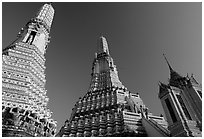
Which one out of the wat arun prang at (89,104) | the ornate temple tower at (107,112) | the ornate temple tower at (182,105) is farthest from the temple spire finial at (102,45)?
the ornate temple tower at (182,105)

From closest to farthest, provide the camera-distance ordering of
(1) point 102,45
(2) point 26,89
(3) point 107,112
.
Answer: (2) point 26,89, (3) point 107,112, (1) point 102,45

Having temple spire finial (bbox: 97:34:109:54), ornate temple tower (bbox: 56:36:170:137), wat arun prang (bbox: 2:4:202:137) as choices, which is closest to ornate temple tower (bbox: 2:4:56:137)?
wat arun prang (bbox: 2:4:202:137)

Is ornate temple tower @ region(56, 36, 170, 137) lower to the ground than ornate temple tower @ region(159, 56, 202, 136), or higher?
higher

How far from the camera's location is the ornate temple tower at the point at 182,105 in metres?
18.0

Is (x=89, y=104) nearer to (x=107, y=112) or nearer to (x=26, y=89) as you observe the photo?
(x=107, y=112)

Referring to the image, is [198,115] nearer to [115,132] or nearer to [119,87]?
[115,132]

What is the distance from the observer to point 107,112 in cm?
3994

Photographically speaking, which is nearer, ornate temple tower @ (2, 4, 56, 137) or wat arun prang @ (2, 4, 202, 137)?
wat arun prang @ (2, 4, 202, 137)

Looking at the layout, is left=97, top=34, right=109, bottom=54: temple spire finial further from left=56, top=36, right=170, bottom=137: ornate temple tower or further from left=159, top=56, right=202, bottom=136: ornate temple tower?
left=159, top=56, right=202, bottom=136: ornate temple tower

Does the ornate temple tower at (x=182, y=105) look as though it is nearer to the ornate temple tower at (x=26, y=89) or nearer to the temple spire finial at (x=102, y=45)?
the ornate temple tower at (x=26, y=89)

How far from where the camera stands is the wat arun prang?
20406 millimetres

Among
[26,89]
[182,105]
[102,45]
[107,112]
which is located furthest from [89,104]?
[102,45]

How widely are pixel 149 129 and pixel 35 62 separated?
29394mm

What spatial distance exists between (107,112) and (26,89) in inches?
678
